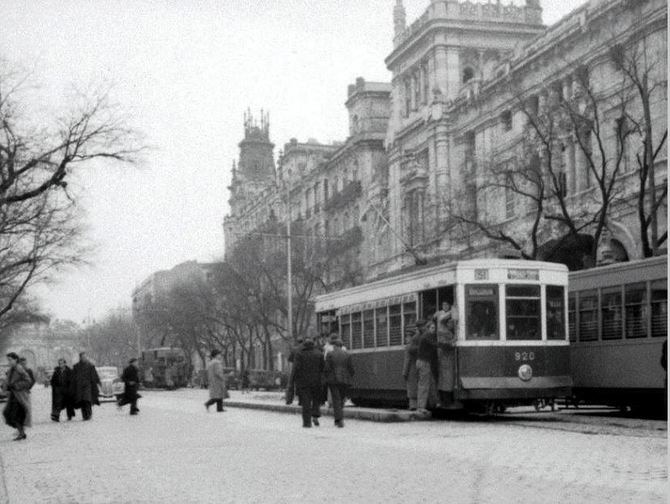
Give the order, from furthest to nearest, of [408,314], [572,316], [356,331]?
[356,331] < [572,316] < [408,314]

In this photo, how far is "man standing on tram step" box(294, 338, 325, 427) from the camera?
68.7 ft

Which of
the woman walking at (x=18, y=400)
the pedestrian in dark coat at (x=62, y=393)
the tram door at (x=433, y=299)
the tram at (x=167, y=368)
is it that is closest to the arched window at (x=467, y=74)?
the tram at (x=167, y=368)

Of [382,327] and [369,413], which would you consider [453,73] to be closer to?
[382,327]

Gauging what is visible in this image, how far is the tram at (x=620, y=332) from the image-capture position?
20578mm

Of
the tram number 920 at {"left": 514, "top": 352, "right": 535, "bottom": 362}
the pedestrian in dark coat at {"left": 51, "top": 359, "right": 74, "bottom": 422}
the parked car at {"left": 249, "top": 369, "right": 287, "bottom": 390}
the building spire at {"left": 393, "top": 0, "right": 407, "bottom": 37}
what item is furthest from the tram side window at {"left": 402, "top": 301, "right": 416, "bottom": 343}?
the building spire at {"left": 393, "top": 0, "right": 407, "bottom": 37}

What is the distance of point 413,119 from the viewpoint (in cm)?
5844

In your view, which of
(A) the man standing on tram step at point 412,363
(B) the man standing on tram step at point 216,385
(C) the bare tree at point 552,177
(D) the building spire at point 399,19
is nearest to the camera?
(A) the man standing on tram step at point 412,363

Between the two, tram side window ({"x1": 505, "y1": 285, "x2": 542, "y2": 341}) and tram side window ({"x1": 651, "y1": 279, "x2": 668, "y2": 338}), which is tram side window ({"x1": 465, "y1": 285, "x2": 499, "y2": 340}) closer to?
tram side window ({"x1": 505, "y1": 285, "x2": 542, "y2": 341})

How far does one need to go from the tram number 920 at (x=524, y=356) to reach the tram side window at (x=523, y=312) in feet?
0.92

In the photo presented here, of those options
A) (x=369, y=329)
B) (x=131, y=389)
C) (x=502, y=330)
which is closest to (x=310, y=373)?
(x=502, y=330)

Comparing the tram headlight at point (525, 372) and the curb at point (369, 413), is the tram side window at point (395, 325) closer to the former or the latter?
the curb at point (369, 413)

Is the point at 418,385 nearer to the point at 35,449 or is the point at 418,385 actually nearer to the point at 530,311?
the point at 530,311

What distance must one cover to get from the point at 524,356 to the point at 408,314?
2.90 meters

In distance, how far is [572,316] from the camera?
23078 millimetres
